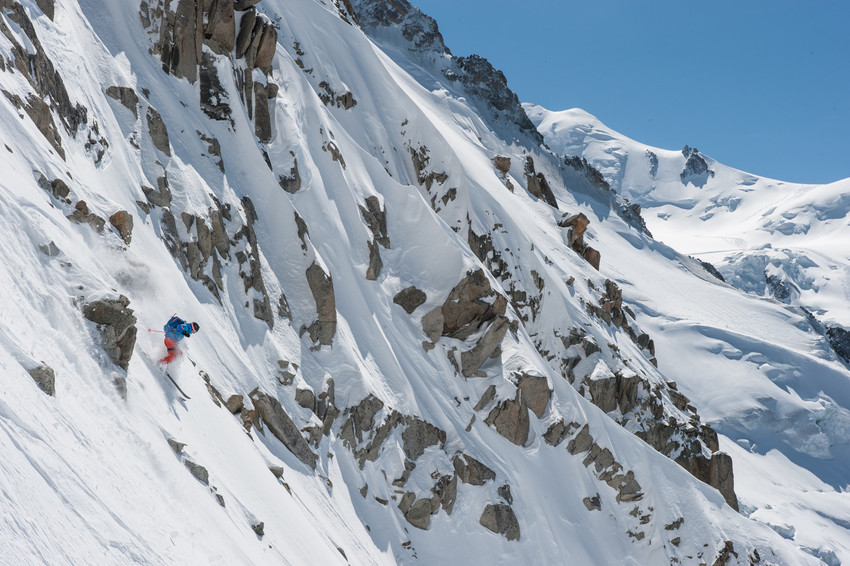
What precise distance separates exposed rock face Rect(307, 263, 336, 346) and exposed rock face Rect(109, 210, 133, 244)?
35.6ft

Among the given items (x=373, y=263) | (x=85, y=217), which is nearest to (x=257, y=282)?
(x=373, y=263)

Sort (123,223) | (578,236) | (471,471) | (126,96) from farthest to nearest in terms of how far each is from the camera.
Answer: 1. (578,236)
2. (471,471)
3. (126,96)
4. (123,223)

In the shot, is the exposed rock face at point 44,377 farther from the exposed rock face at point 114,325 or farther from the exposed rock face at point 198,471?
the exposed rock face at point 198,471

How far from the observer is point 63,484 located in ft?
30.9

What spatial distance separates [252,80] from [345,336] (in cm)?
1479

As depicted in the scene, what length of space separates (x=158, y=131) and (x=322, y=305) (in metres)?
10.0

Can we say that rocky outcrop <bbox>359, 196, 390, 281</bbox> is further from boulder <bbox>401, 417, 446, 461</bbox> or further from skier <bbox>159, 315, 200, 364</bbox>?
skier <bbox>159, 315, 200, 364</bbox>

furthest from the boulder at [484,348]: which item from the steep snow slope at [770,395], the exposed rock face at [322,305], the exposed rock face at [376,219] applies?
the steep snow slope at [770,395]

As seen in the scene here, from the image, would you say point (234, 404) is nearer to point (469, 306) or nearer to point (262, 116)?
point (469, 306)

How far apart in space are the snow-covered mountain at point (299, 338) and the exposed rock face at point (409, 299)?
16 centimetres

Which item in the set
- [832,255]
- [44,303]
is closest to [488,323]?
[44,303]

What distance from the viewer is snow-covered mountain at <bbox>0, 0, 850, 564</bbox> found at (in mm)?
12633

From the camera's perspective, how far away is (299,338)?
28641 millimetres

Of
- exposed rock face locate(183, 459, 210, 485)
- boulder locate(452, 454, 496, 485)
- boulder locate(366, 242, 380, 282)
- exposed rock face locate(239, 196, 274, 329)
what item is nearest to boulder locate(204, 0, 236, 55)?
exposed rock face locate(239, 196, 274, 329)
